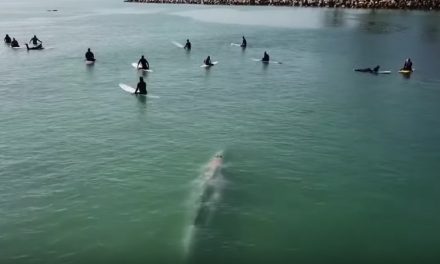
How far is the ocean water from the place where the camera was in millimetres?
21109

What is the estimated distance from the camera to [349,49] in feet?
239

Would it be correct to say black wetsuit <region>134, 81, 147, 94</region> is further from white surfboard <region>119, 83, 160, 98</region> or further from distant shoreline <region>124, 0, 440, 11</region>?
distant shoreline <region>124, 0, 440, 11</region>

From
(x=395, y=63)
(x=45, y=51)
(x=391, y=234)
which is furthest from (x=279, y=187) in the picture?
(x=45, y=51)

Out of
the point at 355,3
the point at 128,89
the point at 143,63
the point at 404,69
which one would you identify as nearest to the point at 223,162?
the point at 128,89

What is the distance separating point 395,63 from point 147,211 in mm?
46642

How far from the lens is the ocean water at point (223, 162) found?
69.3 feet

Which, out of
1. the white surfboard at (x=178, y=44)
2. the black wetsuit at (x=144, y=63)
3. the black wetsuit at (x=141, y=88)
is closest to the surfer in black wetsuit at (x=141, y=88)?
the black wetsuit at (x=141, y=88)

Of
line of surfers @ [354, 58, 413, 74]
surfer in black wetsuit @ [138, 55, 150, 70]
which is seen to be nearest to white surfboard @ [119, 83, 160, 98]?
surfer in black wetsuit @ [138, 55, 150, 70]

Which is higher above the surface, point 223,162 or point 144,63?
point 144,63

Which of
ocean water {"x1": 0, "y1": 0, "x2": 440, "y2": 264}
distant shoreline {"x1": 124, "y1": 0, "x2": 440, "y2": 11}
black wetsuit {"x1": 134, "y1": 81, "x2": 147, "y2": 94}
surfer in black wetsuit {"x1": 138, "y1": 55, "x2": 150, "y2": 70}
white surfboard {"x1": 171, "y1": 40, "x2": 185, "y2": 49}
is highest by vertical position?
distant shoreline {"x1": 124, "y1": 0, "x2": 440, "y2": 11}

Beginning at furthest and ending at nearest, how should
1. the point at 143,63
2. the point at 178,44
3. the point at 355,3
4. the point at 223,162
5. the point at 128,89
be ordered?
the point at 355,3 < the point at 178,44 < the point at 143,63 < the point at 128,89 < the point at 223,162

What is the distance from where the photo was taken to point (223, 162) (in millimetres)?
29422

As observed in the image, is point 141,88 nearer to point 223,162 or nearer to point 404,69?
point 223,162

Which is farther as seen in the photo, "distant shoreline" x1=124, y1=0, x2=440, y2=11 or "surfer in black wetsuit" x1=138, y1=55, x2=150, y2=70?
"distant shoreline" x1=124, y1=0, x2=440, y2=11
